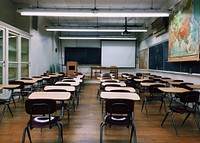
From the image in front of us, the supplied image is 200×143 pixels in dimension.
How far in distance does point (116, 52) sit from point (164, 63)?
21.6 feet

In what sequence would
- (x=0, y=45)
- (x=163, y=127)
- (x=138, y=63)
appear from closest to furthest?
1. (x=163, y=127)
2. (x=0, y=45)
3. (x=138, y=63)

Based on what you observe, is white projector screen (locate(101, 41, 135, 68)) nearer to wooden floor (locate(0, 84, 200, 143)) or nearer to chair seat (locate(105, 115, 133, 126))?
wooden floor (locate(0, 84, 200, 143))

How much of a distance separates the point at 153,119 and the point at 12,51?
5504 millimetres

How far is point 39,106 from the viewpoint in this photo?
8.68 ft

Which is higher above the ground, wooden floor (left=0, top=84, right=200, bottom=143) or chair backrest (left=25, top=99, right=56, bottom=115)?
chair backrest (left=25, top=99, right=56, bottom=115)

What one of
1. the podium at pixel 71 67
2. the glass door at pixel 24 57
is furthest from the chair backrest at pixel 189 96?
the podium at pixel 71 67

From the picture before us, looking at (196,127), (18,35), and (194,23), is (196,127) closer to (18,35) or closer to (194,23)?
(194,23)

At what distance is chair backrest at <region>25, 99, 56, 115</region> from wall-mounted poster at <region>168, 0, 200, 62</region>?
404 centimetres

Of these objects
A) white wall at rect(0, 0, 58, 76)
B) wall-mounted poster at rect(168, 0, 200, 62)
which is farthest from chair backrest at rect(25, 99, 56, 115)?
white wall at rect(0, 0, 58, 76)

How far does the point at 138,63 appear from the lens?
14.4 metres

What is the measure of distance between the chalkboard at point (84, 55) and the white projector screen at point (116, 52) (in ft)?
1.77

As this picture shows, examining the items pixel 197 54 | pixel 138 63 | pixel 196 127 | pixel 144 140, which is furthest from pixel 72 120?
pixel 138 63

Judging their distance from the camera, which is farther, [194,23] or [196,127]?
[194,23]

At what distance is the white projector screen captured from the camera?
14641 millimetres
